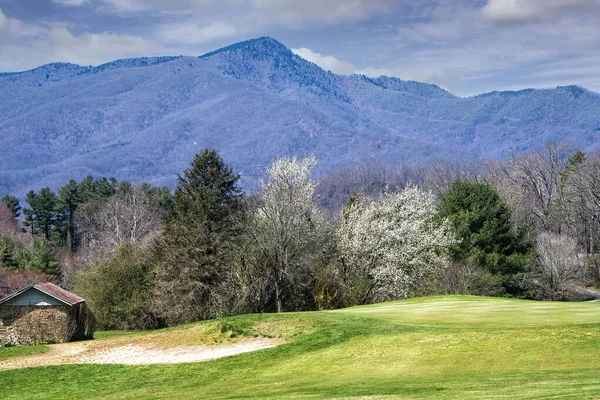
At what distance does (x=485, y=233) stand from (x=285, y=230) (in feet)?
Answer: 55.6

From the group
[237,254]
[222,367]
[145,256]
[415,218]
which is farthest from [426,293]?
[222,367]

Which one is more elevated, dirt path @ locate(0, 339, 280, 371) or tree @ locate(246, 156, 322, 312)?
tree @ locate(246, 156, 322, 312)

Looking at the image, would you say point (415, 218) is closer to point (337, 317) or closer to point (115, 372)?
point (337, 317)

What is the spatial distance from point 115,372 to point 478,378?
12962mm

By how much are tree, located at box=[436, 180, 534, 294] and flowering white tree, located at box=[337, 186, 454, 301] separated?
2.00 m

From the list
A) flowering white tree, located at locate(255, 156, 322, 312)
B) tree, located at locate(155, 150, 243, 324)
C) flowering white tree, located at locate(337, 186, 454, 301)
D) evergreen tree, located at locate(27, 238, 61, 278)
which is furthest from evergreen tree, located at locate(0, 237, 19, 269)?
flowering white tree, located at locate(337, 186, 454, 301)

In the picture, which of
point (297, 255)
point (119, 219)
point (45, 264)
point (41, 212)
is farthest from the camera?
point (41, 212)

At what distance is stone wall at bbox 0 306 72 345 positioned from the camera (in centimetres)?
3459

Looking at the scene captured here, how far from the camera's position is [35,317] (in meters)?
34.7

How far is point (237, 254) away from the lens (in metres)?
44.9

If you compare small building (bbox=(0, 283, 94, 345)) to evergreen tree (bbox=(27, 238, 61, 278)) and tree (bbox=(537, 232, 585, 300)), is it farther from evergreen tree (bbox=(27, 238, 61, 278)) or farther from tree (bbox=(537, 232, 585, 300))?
tree (bbox=(537, 232, 585, 300))

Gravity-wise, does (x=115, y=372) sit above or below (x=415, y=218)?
below

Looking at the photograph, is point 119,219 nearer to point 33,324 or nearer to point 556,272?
point 556,272

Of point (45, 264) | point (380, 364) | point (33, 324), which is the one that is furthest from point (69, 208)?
point (380, 364)
